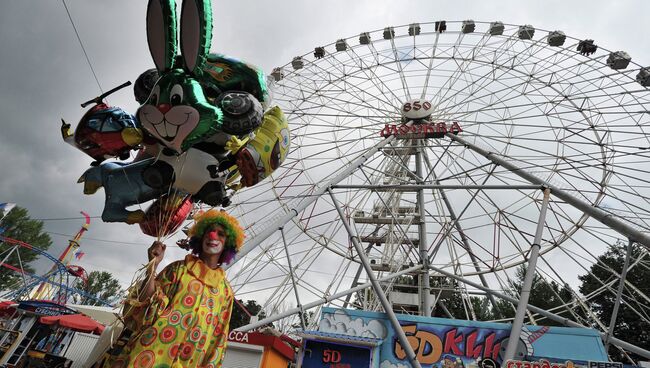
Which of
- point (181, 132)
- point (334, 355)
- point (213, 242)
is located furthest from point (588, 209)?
point (181, 132)

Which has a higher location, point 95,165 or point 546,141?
point 546,141

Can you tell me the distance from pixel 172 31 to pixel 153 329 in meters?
2.75

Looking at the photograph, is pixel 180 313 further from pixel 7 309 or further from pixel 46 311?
pixel 7 309

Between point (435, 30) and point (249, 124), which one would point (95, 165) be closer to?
point (249, 124)

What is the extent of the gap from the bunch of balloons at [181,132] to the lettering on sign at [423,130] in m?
10.4

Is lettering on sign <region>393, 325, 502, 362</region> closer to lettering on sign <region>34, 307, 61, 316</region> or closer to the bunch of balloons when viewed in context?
the bunch of balloons

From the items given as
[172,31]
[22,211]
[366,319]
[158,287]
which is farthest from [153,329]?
[22,211]

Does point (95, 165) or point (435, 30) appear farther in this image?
point (435, 30)

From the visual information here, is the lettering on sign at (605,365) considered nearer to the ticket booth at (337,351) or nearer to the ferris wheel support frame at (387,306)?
the ferris wheel support frame at (387,306)

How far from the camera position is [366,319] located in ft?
34.1

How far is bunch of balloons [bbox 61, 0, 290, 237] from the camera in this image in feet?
11.2

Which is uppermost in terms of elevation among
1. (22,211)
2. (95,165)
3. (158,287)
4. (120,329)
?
(22,211)

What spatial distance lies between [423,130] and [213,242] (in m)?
12.0

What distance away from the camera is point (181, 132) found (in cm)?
342
